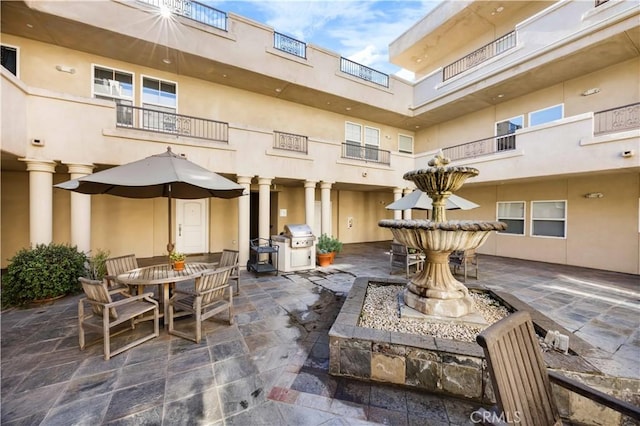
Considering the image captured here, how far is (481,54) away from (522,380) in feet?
44.5

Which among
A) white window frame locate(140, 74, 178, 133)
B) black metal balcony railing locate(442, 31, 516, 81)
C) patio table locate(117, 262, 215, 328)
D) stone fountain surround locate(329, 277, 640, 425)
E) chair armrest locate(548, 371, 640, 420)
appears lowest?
stone fountain surround locate(329, 277, 640, 425)

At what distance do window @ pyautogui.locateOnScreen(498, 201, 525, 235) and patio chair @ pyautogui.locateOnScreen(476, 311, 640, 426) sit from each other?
10.3m

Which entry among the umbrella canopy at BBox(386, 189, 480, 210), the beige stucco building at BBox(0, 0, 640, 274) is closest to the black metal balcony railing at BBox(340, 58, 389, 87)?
the beige stucco building at BBox(0, 0, 640, 274)

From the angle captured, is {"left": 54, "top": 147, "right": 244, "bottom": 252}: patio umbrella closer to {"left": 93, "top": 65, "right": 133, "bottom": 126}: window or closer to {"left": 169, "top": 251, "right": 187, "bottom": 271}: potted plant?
{"left": 169, "top": 251, "right": 187, "bottom": 271}: potted plant

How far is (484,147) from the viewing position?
34.9 ft

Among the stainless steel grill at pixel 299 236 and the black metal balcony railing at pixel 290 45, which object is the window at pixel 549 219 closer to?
the stainless steel grill at pixel 299 236

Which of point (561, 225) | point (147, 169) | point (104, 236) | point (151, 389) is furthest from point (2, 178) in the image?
point (561, 225)

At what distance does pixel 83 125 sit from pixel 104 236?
13.0 ft

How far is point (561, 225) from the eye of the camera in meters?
8.90

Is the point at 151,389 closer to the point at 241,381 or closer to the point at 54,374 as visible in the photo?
the point at 241,381

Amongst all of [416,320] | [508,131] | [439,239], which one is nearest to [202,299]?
[416,320]

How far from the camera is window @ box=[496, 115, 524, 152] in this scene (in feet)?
30.3

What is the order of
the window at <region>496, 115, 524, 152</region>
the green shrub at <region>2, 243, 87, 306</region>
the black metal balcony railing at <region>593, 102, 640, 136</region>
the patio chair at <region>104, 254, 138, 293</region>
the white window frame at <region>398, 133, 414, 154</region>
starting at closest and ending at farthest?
the patio chair at <region>104, 254, 138, 293</region>, the green shrub at <region>2, 243, 87, 306</region>, the black metal balcony railing at <region>593, 102, 640, 136</region>, the window at <region>496, 115, 524, 152</region>, the white window frame at <region>398, 133, 414, 154</region>

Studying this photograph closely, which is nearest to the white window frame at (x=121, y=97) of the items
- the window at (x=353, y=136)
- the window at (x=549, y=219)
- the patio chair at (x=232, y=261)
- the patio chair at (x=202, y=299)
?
the patio chair at (x=232, y=261)
